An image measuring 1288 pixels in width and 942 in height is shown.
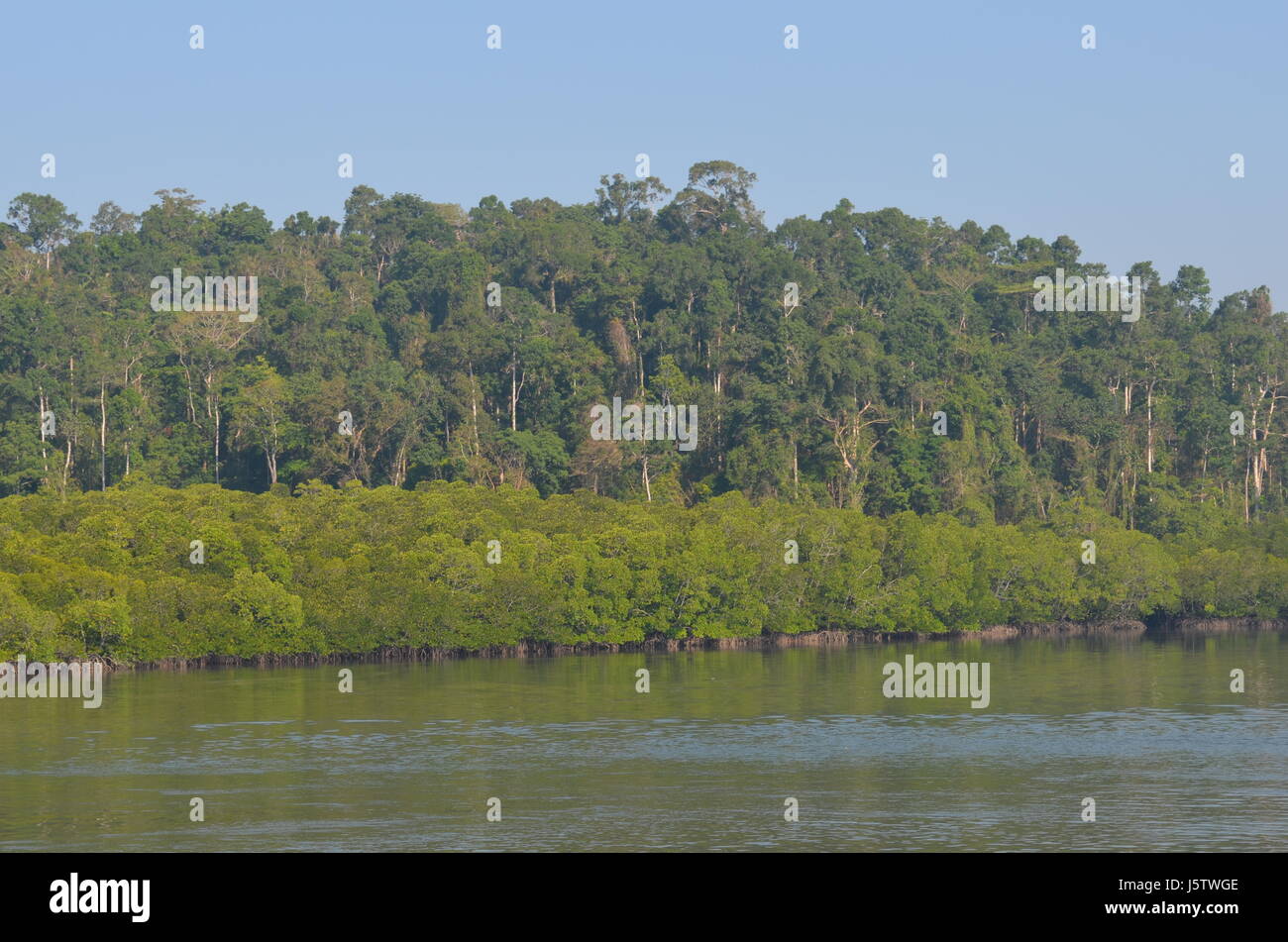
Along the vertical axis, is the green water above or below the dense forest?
below

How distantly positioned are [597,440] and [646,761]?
57.5m

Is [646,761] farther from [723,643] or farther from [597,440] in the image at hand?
[597,440]

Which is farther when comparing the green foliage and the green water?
the green foliage

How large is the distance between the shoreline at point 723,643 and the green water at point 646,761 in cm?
201

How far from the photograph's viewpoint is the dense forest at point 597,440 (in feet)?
235

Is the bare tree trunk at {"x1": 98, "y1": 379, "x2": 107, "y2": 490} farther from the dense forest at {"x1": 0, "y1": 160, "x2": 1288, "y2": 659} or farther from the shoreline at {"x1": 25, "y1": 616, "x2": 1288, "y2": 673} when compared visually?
the shoreline at {"x1": 25, "y1": 616, "x2": 1288, "y2": 673}

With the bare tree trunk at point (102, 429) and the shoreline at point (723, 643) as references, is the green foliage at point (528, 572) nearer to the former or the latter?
the shoreline at point (723, 643)

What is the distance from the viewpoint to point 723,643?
78.4 metres

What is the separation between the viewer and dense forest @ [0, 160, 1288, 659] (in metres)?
71.7

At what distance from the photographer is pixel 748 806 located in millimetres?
38406

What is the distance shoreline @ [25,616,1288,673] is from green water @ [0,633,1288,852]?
201 centimetres

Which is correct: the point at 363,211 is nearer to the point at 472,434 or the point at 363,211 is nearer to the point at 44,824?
the point at 472,434

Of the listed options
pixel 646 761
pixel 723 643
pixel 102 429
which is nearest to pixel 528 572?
pixel 723 643

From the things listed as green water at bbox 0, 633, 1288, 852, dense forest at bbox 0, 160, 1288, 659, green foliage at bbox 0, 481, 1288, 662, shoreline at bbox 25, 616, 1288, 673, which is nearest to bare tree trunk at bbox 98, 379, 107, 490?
dense forest at bbox 0, 160, 1288, 659
